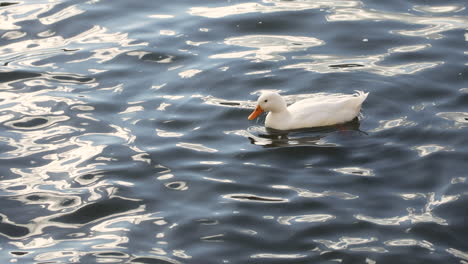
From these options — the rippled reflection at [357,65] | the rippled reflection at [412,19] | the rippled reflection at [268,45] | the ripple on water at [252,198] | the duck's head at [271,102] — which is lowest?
the ripple on water at [252,198]

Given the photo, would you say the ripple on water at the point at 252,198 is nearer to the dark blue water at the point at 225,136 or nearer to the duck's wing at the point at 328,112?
the dark blue water at the point at 225,136

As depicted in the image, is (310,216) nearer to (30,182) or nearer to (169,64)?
(30,182)

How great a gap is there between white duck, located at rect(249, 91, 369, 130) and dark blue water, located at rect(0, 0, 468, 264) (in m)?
0.17

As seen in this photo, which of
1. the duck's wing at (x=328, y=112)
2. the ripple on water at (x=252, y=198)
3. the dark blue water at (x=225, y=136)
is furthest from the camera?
the duck's wing at (x=328, y=112)

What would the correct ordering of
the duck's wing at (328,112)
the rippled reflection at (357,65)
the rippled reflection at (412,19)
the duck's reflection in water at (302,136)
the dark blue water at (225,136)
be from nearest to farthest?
1. the dark blue water at (225,136)
2. the duck's reflection in water at (302,136)
3. the duck's wing at (328,112)
4. the rippled reflection at (357,65)
5. the rippled reflection at (412,19)

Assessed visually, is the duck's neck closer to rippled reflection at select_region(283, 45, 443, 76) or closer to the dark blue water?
the dark blue water

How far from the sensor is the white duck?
1109 centimetres

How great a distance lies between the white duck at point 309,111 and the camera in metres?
11.1

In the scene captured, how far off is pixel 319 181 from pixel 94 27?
6250 mm

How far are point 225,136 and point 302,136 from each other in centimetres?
100

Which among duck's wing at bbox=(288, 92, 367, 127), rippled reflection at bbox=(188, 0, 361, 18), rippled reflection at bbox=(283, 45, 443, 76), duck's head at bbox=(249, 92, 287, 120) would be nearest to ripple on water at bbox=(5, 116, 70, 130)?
duck's head at bbox=(249, 92, 287, 120)

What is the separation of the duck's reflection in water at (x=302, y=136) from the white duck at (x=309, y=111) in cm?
6

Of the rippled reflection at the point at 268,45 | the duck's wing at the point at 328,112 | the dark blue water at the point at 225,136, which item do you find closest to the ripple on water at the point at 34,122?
the dark blue water at the point at 225,136

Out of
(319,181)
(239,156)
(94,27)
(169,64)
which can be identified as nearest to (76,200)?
(239,156)
